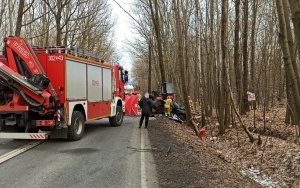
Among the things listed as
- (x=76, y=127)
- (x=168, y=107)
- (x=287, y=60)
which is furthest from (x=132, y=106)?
(x=287, y=60)

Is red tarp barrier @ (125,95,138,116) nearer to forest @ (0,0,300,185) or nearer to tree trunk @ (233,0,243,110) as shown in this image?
forest @ (0,0,300,185)

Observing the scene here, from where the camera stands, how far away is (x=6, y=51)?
1175 centimetres

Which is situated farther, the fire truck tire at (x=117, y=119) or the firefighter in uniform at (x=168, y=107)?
the firefighter in uniform at (x=168, y=107)

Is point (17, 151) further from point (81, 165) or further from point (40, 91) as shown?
point (81, 165)

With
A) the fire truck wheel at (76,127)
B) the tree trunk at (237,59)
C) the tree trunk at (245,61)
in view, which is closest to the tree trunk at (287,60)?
the fire truck wheel at (76,127)

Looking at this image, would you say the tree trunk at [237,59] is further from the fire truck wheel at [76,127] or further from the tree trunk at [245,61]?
the fire truck wheel at [76,127]

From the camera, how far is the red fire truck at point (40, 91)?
11289 millimetres

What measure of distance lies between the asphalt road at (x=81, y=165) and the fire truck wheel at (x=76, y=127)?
25 centimetres

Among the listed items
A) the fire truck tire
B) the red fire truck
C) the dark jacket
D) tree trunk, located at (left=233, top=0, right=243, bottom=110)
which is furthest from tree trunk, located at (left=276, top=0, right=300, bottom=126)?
tree trunk, located at (left=233, top=0, right=243, bottom=110)

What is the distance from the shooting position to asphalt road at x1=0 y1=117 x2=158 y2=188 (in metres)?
7.27

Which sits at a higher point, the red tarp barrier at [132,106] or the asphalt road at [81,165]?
the red tarp barrier at [132,106]

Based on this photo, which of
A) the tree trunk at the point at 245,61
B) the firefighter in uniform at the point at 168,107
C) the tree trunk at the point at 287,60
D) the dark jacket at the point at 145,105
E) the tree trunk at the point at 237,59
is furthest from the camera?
the firefighter in uniform at the point at 168,107

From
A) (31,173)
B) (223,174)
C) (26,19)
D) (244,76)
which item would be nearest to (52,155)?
(31,173)

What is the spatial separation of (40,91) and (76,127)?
201 cm
